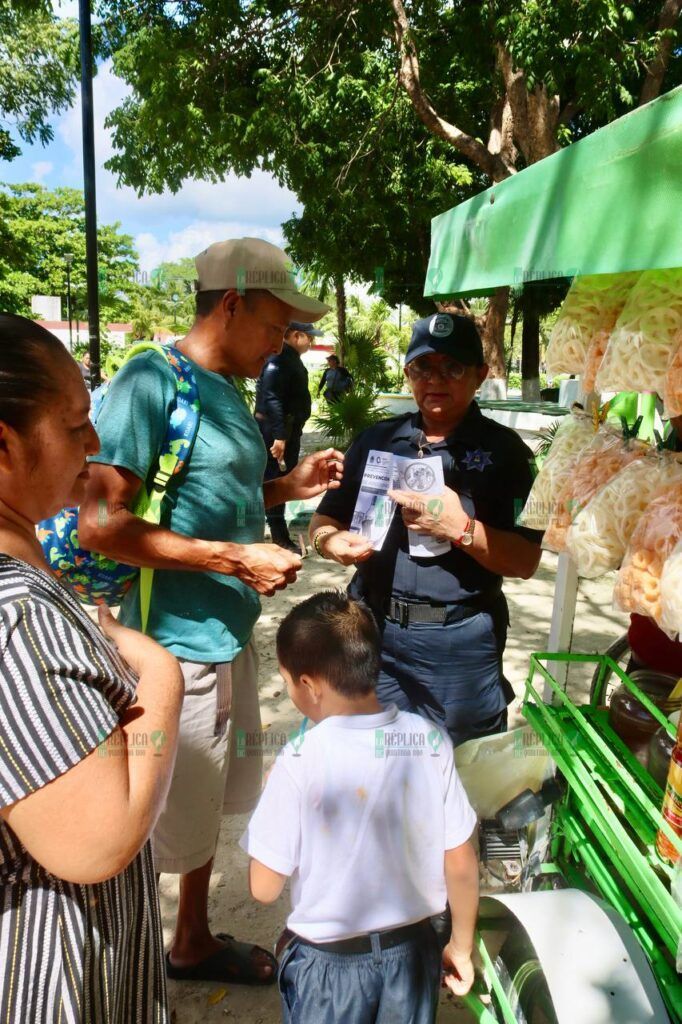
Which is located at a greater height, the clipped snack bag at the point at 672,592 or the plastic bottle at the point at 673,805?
the clipped snack bag at the point at 672,592

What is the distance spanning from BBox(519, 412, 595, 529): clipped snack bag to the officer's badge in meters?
0.43

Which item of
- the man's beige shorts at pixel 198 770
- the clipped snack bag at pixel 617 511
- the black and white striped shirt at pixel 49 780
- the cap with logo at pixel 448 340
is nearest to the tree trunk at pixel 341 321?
the cap with logo at pixel 448 340

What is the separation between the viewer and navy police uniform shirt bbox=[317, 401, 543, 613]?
85.0 inches

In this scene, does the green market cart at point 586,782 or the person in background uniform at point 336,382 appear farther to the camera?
the person in background uniform at point 336,382

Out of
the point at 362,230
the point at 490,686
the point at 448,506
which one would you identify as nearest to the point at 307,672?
the point at 448,506

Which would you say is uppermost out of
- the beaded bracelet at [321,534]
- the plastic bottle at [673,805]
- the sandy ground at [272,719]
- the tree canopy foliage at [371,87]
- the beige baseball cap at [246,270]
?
the tree canopy foliage at [371,87]

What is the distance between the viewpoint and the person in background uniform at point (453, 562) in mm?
2145

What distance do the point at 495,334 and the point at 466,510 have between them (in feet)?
36.4

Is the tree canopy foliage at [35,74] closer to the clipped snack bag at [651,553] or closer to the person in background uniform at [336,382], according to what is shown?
the person in background uniform at [336,382]

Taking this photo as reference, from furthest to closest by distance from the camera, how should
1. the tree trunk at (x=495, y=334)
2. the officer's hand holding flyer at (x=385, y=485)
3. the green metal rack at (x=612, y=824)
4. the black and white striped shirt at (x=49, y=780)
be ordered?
the tree trunk at (x=495, y=334) < the officer's hand holding flyer at (x=385, y=485) < the green metal rack at (x=612, y=824) < the black and white striped shirt at (x=49, y=780)

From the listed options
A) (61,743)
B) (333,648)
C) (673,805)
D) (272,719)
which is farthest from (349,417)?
(61,743)

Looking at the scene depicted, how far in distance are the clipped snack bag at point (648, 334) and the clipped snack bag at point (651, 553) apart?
0.70ft

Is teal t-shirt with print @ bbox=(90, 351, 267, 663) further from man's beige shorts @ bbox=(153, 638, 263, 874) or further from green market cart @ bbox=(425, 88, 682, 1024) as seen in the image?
green market cart @ bbox=(425, 88, 682, 1024)

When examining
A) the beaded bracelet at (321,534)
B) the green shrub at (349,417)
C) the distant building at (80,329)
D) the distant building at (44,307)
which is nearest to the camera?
the beaded bracelet at (321,534)
